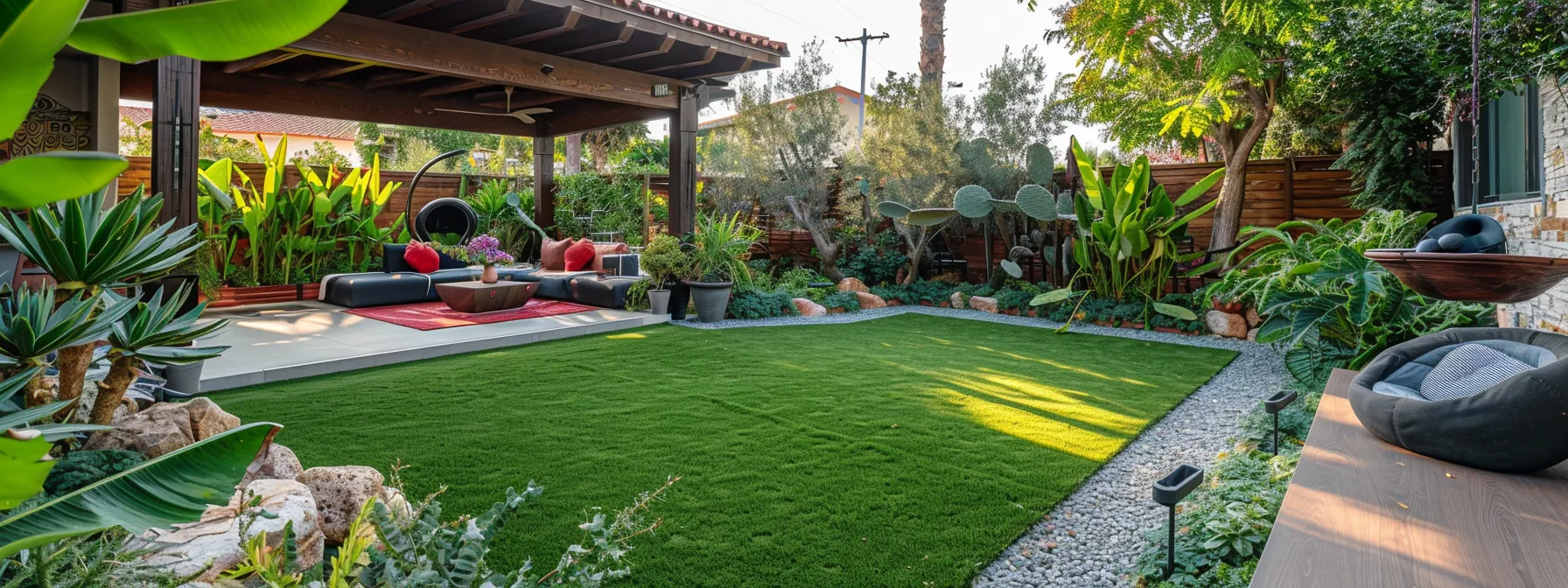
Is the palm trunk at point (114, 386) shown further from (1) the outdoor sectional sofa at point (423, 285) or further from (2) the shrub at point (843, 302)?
(2) the shrub at point (843, 302)

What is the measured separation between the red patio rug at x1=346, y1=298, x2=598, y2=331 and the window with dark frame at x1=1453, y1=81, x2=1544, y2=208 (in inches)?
276

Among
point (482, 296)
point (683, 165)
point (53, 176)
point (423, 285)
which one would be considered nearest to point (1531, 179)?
point (53, 176)

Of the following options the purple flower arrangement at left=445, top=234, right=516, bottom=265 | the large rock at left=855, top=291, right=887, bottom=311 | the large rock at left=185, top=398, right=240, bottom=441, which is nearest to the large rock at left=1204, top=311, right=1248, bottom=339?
the large rock at left=855, top=291, right=887, bottom=311

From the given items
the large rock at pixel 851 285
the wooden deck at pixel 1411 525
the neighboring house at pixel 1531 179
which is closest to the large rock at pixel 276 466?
the wooden deck at pixel 1411 525

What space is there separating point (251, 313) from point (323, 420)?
4.74 m

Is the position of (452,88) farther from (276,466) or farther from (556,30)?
(276,466)

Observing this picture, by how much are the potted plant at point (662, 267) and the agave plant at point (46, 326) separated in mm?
5947

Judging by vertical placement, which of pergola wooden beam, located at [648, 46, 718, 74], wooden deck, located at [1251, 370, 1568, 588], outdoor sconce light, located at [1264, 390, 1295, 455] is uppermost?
pergola wooden beam, located at [648, 46, 718, 74]

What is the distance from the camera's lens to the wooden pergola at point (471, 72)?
5.38m

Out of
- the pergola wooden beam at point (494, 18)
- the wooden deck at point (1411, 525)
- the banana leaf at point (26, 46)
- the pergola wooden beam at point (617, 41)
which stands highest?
the pergola wooden beam at point (617, 41)

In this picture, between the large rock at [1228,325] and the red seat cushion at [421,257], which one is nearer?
the large rock at [1228,325]

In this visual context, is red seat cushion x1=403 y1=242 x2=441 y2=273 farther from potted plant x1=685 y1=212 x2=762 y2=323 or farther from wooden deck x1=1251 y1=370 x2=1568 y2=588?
wooden deck x1=1251 y1=370 x2=1568 y2=588

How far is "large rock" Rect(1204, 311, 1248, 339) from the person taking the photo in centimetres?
737

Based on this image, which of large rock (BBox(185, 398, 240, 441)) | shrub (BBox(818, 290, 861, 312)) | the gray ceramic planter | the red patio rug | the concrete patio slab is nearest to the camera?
large rock (BBox(185, 398, 240, 441))
